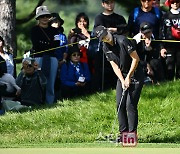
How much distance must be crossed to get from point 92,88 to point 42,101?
1.02 m

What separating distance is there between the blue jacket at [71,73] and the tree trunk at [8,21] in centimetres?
197

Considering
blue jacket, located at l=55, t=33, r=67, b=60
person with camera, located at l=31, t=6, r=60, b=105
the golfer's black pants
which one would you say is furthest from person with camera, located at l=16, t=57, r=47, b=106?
the golfer's black pants

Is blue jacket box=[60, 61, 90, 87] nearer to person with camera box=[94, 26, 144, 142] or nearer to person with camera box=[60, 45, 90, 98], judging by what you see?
person with camera box=[60, 45, 90, 98]

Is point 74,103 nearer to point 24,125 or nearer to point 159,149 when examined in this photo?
point 24,125

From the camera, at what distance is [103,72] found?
47.1 feet

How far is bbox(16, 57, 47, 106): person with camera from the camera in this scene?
13.9 m

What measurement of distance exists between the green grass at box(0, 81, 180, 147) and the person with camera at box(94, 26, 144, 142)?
3.24ft

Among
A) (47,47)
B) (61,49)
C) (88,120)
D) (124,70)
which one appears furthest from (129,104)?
(61,49)

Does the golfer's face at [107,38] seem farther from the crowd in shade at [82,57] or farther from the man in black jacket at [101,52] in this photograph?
the crowd in shade at [82,57]

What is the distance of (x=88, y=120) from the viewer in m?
13.6

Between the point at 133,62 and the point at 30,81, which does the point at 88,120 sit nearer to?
the point at 30,81

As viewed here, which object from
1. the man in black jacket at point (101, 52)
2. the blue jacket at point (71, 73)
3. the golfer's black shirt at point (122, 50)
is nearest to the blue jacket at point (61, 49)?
the blue jacket at point (71, 73)

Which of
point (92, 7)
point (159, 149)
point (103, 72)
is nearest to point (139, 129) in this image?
point (103, 72)

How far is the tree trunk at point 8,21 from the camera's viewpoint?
1581 centimetres
